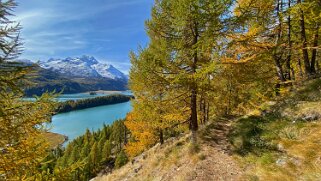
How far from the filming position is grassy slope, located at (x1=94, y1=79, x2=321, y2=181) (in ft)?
28.9

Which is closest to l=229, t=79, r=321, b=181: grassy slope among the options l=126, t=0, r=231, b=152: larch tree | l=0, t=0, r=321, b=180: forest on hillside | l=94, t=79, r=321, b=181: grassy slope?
l=94, t=79, r=321, b=181: grassy slope

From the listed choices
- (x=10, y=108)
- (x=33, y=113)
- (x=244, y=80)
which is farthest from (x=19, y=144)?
(x=244, y=80)

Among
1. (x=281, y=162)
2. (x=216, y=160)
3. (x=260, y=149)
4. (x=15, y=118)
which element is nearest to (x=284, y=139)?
(x=260, y=149)

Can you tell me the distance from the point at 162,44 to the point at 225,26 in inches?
137

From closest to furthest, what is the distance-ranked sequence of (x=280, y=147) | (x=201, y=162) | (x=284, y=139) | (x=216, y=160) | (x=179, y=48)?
(x=280, y=147), (x=284, y=139), (x=216, y=160), (x=201, y=162), (x=179, y=48)

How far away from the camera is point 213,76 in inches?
558

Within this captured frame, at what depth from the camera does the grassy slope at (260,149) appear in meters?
8.82

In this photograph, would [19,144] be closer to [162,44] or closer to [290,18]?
[162,44]

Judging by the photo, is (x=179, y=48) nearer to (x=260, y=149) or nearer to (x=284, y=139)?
(x=260, y=149)

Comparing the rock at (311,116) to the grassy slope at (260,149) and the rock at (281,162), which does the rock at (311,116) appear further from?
the rock at (281,162)

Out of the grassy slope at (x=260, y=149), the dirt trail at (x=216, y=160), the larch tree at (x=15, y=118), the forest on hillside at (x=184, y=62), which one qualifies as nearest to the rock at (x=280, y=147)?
the grassy slope at (x=260, y=149)

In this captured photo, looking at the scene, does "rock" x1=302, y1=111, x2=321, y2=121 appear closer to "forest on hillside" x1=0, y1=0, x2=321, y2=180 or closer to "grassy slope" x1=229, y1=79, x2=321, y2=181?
"grassy slope" x1=229, y1=79, x2=321, y2=181

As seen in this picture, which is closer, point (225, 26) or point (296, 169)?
point (296, 169)

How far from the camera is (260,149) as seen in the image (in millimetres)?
10672
